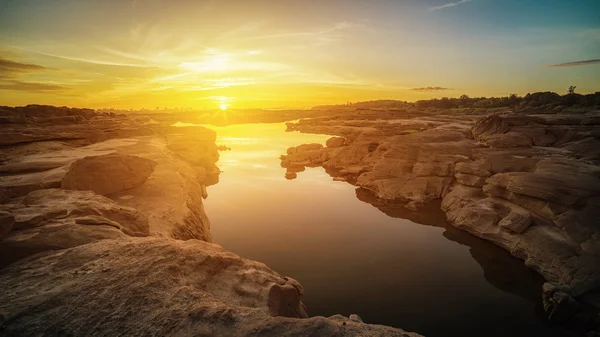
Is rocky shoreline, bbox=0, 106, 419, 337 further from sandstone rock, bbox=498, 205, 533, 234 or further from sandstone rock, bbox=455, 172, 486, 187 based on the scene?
sandstone rock, bbox=455, 172, 486, 187

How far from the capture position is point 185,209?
16.6m

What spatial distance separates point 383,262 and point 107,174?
52.5ft

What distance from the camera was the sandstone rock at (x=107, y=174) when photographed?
13.8 meters

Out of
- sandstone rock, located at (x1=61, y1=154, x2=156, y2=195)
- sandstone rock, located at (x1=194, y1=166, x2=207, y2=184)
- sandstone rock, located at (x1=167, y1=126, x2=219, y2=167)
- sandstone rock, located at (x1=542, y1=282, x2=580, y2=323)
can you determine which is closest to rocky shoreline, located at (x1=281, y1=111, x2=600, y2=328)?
sandstone rock, located at (x1=542, y1=282, x2=580, y2=323)

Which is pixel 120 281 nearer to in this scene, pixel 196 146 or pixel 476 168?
pixel 476 168

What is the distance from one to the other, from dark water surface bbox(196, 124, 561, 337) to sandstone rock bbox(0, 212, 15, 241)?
1064 cm

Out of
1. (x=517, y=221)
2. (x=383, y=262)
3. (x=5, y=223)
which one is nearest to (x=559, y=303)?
(x=517, y=221)

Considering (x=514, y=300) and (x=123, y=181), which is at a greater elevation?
(x=123, y=181)

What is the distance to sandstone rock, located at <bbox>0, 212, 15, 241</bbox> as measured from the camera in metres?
7.21

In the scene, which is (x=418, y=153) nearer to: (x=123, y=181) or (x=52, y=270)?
(x=123, y=181)

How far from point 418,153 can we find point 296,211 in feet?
47.1

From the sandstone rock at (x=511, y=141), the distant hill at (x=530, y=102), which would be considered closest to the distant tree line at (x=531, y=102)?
the distant hill at (x=530, y=102)

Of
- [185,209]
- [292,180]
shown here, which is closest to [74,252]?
[185,209]

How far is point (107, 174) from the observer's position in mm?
15148
